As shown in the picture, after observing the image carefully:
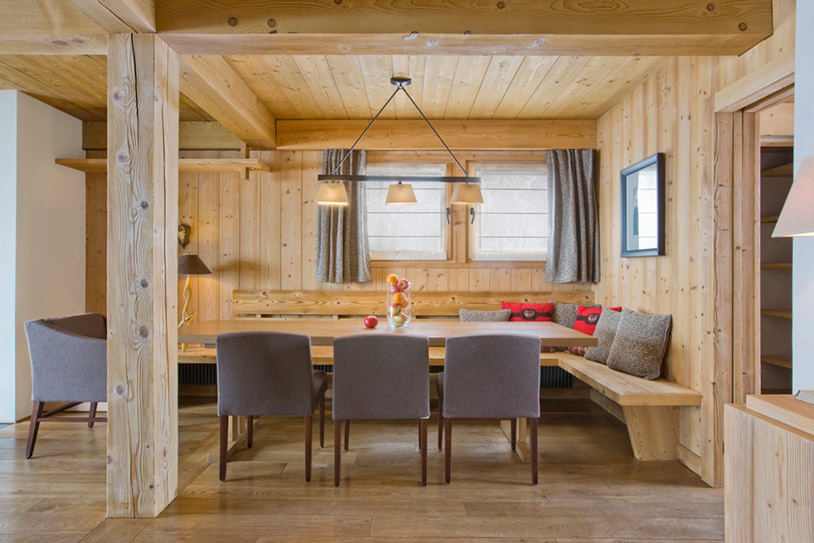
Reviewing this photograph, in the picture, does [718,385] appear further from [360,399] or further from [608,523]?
[360,399]

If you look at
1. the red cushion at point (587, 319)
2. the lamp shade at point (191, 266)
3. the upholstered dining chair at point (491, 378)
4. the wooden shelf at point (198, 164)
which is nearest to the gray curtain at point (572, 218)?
the red cushion at point (587, 319)

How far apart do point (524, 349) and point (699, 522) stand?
40.7 inches

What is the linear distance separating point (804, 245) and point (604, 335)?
1.81 metres

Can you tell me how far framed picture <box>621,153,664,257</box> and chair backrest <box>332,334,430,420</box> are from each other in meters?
1.76

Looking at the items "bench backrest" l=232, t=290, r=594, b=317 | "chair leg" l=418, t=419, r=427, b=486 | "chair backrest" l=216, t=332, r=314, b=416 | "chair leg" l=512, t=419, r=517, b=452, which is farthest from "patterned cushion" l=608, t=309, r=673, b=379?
"chair backrest" l=216, t=332, r=314, b=416

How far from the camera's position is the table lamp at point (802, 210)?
1297mm

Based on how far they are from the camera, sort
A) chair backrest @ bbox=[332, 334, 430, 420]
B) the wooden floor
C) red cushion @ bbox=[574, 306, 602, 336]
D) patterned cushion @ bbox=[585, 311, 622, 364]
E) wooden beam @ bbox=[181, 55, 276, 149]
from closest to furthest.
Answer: the wooden floor, chair backrest @ bbox=[332, 334, 430, 420], wooden beam @ bbox=[181, 55, 276, 149], patterned cushion @ bbox=[585, 311, 622, 364], red cushion @ bbox=[574, 306, 602, 336]

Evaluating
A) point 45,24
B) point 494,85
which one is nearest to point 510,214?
point 494,85

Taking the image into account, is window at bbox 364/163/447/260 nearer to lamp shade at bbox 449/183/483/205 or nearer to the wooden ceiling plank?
the wooden ceiling plank

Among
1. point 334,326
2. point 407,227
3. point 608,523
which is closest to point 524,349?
point 608,523

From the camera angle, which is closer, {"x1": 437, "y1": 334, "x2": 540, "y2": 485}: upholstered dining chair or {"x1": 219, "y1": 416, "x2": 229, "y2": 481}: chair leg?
{"x1": 437, "y1": 334, "x2": 540, "y2": 485}: upholstered dining chair

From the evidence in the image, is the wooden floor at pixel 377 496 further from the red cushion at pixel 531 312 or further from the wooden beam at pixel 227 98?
the wooden beam at pixel 227 98

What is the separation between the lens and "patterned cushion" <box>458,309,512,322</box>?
4195 mm

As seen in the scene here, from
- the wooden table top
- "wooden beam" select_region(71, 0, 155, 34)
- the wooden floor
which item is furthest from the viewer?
the wooden table top
